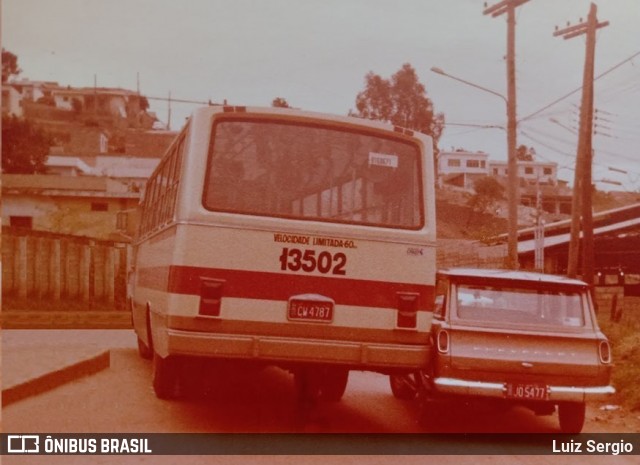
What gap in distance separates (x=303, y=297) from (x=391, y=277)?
0.75 meters

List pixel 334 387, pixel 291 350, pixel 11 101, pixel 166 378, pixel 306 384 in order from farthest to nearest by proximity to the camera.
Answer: pixel 11 101 < pixel 334 387 < pixel 166 378 < pixel 306 384 < pixel 291 350

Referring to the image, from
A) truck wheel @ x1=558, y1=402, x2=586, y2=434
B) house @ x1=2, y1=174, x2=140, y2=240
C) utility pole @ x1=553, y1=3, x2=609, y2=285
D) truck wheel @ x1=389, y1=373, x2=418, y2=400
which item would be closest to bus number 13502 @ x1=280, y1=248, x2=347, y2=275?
truck wheel @ x1=389, y1=373, x2=418, y2=400

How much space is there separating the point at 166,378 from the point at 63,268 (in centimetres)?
1428

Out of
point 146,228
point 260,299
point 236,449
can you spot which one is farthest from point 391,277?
point 146,228

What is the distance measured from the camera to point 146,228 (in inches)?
411

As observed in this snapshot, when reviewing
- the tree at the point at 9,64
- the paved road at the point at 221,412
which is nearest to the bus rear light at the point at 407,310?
the paved road at the point at 221,412

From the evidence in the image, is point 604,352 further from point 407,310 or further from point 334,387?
point 334,387

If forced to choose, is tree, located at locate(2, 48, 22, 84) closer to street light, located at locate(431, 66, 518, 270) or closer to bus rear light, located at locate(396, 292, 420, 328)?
bus rear light, located at locate(396, 292, 420, 328)

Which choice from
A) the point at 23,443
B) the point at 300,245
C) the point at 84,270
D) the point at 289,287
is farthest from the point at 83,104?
the point at 23,443

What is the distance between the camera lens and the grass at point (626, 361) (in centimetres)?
928

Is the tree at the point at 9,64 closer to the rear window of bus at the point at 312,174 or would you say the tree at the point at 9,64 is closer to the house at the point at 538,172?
the rear window of bus at the point at 312,174

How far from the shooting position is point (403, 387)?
886cm

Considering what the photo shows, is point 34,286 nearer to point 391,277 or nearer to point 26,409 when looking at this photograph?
point 26,409

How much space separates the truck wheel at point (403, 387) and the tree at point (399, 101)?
698cm
